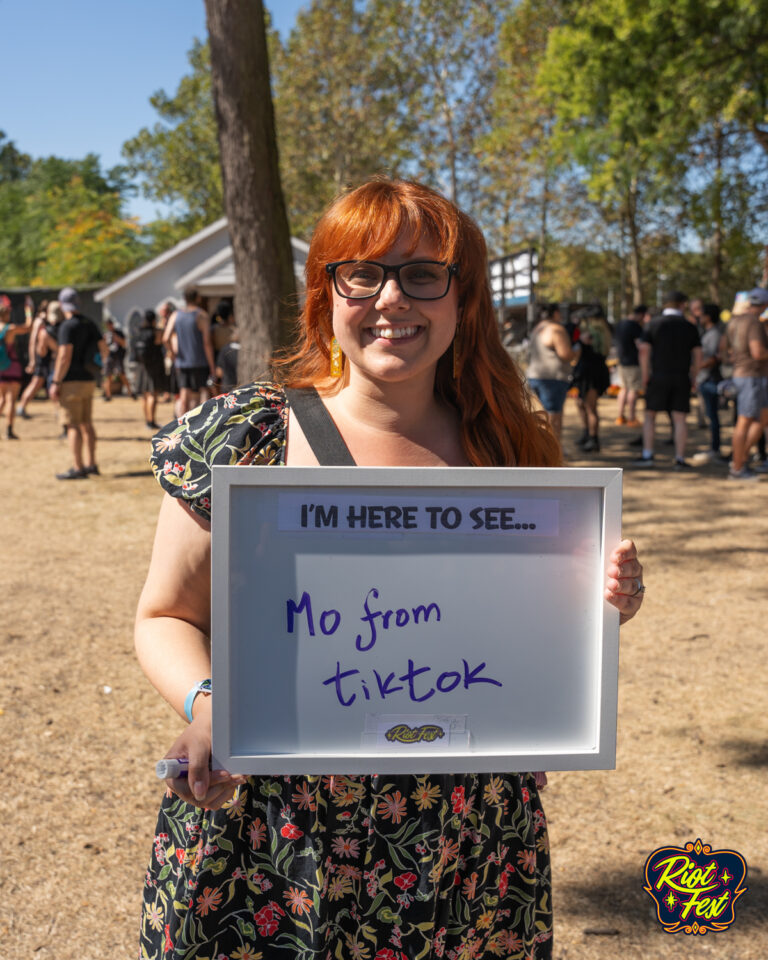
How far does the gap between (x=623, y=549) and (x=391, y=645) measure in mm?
383

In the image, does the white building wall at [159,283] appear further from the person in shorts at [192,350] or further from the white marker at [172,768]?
the white marker at [172,768]

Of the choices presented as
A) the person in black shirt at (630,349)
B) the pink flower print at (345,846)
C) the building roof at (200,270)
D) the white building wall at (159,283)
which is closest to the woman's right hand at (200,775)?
the pink flower print at (345,846)

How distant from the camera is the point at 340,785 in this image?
152 cm

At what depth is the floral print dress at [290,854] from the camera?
59.9 inches

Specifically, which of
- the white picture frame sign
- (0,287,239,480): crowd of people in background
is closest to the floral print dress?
the white picture frame sign

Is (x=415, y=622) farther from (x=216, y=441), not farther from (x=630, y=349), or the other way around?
(x=630, y=349)

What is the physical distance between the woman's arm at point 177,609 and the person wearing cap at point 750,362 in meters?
8.42

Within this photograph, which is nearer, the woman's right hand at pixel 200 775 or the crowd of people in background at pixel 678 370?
the woman's right hand at pixel 200 775

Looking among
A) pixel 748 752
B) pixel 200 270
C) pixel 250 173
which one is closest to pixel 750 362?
pixel 250 173

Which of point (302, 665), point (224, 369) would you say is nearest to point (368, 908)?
point (302, 665)

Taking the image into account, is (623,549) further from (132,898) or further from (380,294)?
(132,898)

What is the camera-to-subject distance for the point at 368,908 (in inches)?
61.0

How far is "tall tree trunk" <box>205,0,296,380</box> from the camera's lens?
24.0ft

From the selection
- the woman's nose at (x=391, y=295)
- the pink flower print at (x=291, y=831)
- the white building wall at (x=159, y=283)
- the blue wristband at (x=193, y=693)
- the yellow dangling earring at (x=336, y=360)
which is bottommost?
the pink flower print at (x=291, y=831)
